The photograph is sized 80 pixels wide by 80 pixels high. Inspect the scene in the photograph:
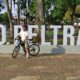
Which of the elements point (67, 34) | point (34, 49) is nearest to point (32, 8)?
point (67, 34)

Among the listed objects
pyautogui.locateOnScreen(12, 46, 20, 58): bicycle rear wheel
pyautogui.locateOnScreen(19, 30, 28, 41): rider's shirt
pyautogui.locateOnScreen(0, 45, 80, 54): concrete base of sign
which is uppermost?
pyautogui.locateOnScreen(19, 30, 28, 41): rider's shirt

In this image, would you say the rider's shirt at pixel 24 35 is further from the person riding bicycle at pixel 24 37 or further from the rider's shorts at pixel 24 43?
the rider's shorts at pixel 24 43

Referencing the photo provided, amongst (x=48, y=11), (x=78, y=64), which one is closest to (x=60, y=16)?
(x=48, y=11)

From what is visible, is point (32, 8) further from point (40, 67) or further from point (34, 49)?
point (40, 67)

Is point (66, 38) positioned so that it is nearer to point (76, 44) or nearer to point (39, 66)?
point (76, 44)

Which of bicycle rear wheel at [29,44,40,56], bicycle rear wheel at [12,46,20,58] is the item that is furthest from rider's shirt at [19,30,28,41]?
bicycle rear wheel at [29,44,40,56]

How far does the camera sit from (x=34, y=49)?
1809 centimetres

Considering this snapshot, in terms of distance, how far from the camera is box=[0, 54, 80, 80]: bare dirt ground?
1198 centimetres

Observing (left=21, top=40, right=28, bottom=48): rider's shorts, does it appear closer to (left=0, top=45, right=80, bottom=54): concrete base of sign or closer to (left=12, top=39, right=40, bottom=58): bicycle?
(left=12, top=39, right=40, bottom=58): bicycle

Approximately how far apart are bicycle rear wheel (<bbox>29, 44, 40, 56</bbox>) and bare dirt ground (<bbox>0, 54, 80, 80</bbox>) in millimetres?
320

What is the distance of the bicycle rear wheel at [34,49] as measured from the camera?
17984 millimetres

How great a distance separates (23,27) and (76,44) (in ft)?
12.3

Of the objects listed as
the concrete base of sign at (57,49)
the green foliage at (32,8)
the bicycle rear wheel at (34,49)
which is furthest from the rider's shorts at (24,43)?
the green foliage at (32,8)

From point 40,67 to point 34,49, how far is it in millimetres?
3882
